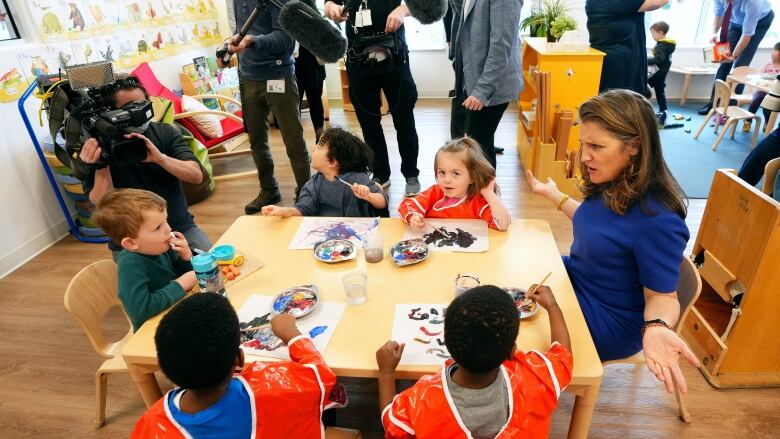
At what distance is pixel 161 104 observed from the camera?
334cm

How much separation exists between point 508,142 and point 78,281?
154 inches

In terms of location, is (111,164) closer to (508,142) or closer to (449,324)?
(449,324)

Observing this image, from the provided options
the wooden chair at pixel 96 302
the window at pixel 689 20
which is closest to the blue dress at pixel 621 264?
the wooden chair at pixel 96 302

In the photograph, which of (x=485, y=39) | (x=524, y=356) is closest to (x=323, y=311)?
(x=524, y=356)

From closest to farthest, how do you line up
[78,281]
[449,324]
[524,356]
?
1. [449,324]
2. [524,356]
3. [78,281]

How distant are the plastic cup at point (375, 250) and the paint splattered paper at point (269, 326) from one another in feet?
0.78

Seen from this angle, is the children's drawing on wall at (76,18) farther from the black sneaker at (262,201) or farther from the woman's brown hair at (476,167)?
the woman's brown hair at (476,167)

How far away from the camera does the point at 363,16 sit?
2.74 metres

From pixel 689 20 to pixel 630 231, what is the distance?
6096 mm

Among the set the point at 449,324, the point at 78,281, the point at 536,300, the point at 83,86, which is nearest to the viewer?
the point at 449,324

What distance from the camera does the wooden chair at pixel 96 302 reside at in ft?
4.73

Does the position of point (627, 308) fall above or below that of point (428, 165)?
above

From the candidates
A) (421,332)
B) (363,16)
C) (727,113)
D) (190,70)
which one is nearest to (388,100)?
(363,16)

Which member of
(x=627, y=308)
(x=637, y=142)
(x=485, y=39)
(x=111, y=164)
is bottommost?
(x=627, y=308)
